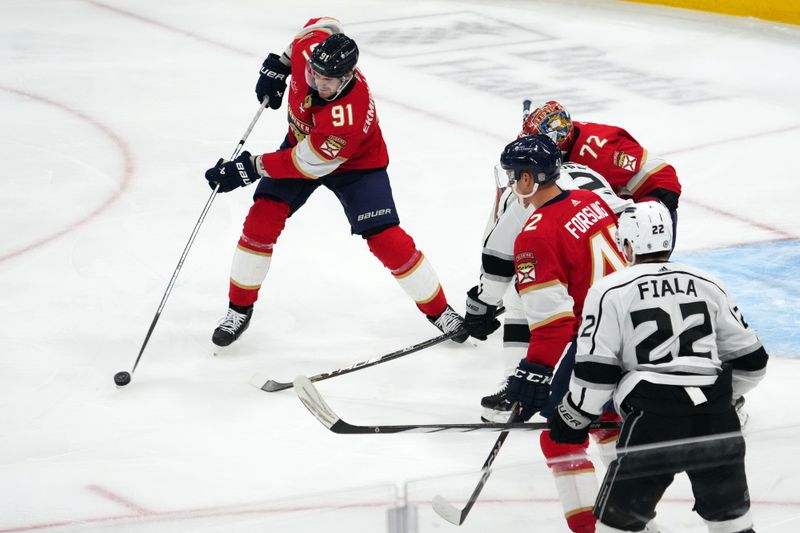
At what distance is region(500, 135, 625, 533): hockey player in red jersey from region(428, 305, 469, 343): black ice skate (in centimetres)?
98

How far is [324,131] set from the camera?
4.02 meters

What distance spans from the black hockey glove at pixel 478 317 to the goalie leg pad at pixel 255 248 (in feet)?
2.36

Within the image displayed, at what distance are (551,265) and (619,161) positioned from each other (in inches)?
37.4

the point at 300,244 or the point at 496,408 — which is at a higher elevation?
the point at 496,408

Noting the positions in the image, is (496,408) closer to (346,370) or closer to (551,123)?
(346,370)

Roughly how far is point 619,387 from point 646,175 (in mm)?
1480

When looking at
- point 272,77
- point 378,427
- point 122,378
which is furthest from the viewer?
point 272,77

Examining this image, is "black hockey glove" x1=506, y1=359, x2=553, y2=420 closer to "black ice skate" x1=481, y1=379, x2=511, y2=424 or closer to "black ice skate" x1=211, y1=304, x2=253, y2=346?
"black ice skate" x1=481, y1=379, x2=511, y2=424

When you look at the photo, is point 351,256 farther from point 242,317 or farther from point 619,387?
point 619,387

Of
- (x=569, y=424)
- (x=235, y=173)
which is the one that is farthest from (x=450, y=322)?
(x=569, y=424)

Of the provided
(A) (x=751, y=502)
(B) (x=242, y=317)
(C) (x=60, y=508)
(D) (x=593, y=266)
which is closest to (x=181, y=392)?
(B) (x=242, y=317)

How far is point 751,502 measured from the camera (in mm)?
2605

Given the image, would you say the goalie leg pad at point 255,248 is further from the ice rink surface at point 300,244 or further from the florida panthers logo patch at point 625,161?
the florida panthers logo patch at point 625,161

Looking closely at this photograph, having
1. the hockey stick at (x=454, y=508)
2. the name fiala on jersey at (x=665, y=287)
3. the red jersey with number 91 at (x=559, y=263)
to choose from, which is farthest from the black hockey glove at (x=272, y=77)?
the hockey stick at (x=454, y=508)
